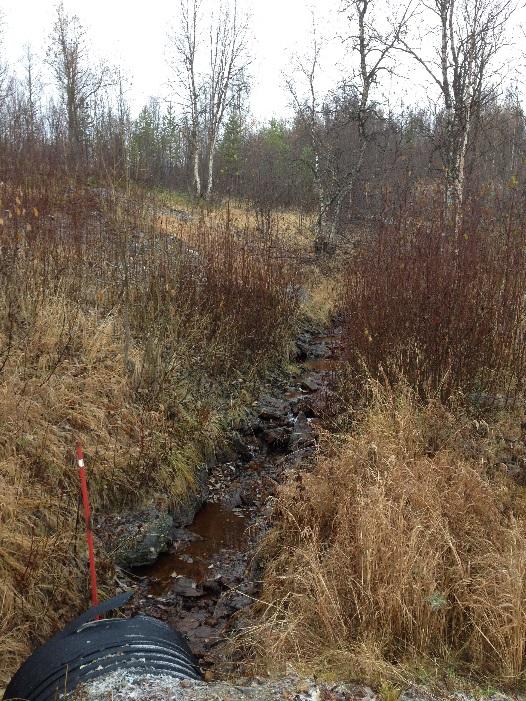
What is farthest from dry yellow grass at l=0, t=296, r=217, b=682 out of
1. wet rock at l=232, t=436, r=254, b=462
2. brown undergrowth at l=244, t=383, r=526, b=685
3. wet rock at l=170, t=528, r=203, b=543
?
brown undergrowth at l=244, t=383, r=526, b=685

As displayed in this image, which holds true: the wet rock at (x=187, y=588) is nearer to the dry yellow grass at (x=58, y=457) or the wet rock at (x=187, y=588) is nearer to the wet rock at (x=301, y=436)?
the dry yellow grass at (x=58, y=457)

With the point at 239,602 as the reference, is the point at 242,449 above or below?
above

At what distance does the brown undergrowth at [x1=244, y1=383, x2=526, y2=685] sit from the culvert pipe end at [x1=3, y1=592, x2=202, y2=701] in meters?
0.52

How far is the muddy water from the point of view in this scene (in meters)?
3.77

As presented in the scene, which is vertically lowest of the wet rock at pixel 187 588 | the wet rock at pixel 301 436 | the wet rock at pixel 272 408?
the wet rock at pixel 187 588

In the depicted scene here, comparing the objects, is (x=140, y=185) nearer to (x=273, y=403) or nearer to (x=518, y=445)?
(x=273, y=403)

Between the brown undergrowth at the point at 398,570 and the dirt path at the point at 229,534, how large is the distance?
292mm

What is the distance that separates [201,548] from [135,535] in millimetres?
555

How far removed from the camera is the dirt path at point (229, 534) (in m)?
3.38

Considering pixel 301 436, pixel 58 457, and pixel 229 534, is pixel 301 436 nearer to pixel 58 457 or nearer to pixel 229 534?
pixel 229 534

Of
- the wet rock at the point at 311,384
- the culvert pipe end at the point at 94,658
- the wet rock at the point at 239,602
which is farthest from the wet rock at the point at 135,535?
the wet rock at the point at 311,384

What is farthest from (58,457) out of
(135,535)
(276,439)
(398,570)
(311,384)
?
(311,384)

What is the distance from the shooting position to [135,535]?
387 cm

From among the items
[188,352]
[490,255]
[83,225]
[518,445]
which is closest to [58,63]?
[83,225]
